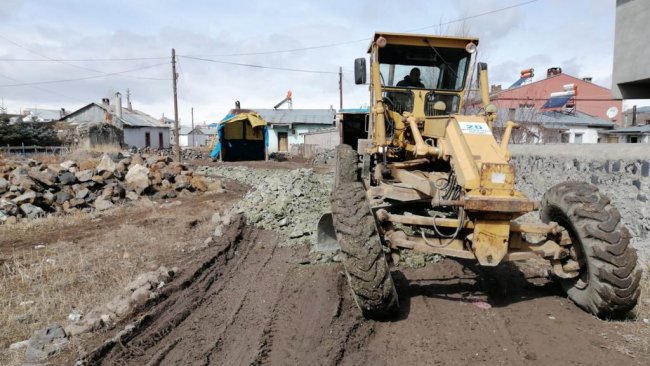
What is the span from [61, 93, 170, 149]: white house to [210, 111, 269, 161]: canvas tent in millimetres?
21774

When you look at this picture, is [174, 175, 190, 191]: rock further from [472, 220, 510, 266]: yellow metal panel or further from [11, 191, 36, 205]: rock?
[472, 220, 510, 266]: yellow metal panel

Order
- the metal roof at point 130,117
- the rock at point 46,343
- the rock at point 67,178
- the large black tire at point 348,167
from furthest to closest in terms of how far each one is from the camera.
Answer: the metal roof at point 130,117 < the rock at point 67,178 < the large black tire at point 348,167 < the rock at point 46,343

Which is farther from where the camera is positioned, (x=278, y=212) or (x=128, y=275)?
(x=278, y=212)

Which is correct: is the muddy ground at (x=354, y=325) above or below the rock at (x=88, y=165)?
below

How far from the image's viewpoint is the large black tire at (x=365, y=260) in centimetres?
447

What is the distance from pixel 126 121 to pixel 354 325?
51.6 m

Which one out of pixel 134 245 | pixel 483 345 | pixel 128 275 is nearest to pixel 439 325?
pixel 483 345

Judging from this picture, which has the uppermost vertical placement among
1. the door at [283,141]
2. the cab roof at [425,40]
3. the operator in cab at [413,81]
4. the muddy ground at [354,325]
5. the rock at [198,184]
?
the cab roof at [425,40]

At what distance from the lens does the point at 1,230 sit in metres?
9.98

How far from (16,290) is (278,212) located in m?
4.65

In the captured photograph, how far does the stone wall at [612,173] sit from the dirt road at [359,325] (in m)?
1.75

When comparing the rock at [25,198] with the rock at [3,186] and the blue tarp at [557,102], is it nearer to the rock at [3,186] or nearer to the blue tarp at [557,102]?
the rock at [3,186]

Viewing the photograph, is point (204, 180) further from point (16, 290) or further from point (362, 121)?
point (16, 290)

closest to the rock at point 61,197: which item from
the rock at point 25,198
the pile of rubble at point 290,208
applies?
the rock at point 25,198
